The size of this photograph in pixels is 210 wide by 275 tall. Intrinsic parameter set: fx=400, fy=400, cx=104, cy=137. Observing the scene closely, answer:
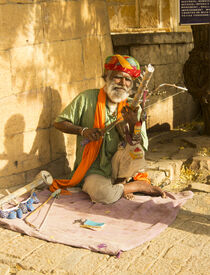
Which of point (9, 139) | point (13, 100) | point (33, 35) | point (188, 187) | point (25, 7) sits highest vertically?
point (25, 7)

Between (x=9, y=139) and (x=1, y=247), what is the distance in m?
1.58

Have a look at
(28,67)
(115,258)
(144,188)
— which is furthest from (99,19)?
(115,258)

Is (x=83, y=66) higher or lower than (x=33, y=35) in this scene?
lower

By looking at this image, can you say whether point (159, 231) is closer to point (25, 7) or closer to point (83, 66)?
point (83, 66)

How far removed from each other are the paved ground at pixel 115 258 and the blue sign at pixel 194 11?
10.6ft

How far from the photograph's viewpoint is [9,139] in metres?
4.92

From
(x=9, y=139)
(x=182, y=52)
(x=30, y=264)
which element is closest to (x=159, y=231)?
(x=30, y=264)

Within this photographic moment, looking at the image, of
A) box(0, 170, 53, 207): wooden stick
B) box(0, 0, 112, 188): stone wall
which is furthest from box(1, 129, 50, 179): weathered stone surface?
box(0, 170, 53, 207): wooden stick

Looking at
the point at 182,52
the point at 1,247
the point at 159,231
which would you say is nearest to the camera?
the point at 1,247

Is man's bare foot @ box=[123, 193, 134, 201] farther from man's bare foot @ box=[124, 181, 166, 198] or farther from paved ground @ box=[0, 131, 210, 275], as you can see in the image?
paved ground @ box=[0, 131, 210, 275]

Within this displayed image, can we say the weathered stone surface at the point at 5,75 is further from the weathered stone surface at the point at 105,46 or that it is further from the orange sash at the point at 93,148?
the weathered stone surface at the point at 105,46

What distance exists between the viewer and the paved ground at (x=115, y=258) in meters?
3.32

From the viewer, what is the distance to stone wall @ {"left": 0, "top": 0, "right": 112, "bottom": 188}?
4824 millimetres

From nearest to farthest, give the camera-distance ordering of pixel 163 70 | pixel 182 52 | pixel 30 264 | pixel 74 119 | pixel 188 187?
pixel 30 264 → pixel 74 119 → pixel 188 187 → pixel 163 70 → pixel 182 52
